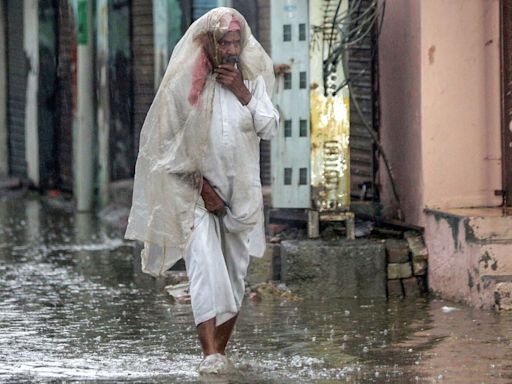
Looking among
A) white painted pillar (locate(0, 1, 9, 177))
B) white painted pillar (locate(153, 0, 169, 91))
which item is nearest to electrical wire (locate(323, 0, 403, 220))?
white painted pillar (locate(153, 0, 169, 91))

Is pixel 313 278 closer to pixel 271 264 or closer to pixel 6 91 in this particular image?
pixel 271 264

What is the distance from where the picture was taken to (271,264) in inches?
408

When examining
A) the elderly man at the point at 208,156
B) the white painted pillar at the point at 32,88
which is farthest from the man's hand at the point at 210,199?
the white painted pillar at the point at 32,88

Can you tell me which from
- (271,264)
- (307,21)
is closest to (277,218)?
(271,264)

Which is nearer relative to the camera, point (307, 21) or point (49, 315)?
point (49, 315)

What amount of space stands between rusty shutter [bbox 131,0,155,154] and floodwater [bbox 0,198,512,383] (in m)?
4.41

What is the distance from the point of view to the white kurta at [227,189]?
293 inches

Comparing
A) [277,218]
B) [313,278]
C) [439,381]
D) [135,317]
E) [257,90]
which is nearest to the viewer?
[439,381]

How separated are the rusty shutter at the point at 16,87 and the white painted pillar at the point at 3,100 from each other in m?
0.05

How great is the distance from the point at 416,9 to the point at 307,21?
0.72 metres

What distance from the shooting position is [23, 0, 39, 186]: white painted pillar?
59.1ft

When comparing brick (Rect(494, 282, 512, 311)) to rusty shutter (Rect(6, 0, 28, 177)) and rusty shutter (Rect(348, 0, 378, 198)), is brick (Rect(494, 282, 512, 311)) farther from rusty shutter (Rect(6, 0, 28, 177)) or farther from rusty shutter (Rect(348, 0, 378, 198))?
rusty shutter (Rect(6, 0, 28, 177))

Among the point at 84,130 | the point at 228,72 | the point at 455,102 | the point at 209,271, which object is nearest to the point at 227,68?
the point at 228,72

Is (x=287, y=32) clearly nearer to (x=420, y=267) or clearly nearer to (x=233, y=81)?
(x=420, y=267)
